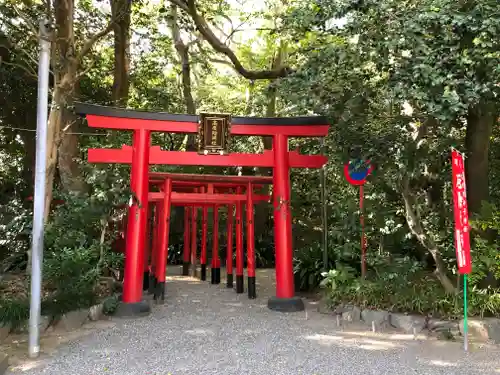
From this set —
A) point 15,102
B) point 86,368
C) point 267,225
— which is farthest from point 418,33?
point 267,225

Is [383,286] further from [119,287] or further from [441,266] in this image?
[119,287]

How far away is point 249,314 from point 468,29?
5517 mm

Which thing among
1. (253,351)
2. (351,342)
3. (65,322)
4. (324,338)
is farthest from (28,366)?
(351,342)

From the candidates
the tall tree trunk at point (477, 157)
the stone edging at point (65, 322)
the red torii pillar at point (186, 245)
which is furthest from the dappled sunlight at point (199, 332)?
the red torii pillar at point (186, 245)

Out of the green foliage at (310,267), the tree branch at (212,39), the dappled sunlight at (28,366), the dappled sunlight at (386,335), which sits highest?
the tree branch at (212,39)

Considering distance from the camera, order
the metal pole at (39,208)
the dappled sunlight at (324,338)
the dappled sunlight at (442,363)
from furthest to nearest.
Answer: the dappled sunlight at (324,338)
the metal pole at (39,208)
the dappled sunlight at (442,363)

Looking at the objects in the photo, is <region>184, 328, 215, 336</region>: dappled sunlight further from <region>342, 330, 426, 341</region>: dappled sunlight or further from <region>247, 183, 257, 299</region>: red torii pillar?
<region>247, 183, 257, 299</region>: red torii pillar

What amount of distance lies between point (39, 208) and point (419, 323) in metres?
5.35

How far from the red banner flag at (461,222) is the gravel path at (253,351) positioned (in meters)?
1.09

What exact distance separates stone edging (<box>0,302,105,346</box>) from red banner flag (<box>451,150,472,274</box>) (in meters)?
5.47

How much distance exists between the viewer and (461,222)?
536 cm

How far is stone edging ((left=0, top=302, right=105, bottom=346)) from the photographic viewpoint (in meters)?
5.72

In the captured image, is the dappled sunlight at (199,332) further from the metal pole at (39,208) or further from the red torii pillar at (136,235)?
the metal pole at (39,208)

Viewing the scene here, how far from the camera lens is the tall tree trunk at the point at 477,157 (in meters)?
6.56
